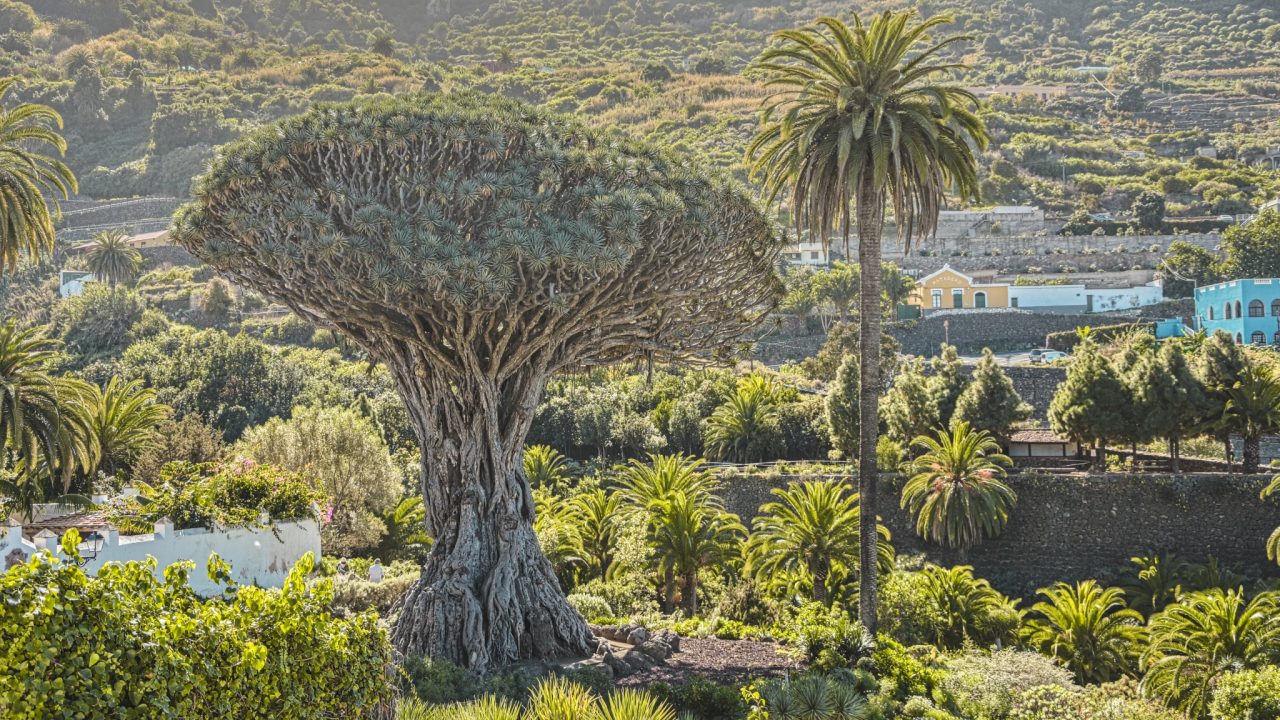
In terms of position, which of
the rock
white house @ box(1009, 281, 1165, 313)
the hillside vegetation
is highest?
the hillside vegetation

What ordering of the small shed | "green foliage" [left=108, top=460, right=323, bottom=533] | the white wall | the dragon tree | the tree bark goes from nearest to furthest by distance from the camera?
the dragon tree, the tree bark, the white wall, "green foliage" [left=108, top=460, right=323, bottom=533], the small shed

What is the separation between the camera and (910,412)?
109ft

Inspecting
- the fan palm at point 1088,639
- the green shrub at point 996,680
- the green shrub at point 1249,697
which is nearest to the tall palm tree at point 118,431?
the green shrub at point 996,680

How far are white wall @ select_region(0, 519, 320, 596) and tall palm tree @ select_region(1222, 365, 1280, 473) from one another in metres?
20.9

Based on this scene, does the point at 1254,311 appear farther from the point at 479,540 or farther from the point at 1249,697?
the point at 479,540

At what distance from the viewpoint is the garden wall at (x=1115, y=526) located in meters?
28.1

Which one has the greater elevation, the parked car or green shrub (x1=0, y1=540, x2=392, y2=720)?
the parked car

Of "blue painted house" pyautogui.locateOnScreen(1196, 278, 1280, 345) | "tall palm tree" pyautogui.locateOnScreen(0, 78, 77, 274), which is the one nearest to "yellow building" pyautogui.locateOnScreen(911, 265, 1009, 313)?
"blue painted house" pyautogui.locateOnScreen(1196, 278, 1280, 345)

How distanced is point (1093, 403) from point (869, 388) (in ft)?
47.1

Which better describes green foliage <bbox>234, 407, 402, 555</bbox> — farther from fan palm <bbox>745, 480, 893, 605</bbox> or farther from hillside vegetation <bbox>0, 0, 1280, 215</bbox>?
hillside vegetation <bbox>0, 0, 1280, 215</bbox>

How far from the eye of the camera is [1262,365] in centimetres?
3059

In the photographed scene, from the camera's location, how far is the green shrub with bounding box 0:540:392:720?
596cm

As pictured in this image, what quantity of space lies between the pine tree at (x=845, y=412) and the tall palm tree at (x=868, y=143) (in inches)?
634

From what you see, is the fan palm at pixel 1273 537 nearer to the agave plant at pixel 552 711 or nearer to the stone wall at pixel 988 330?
the agave plant at pixel 552 711
